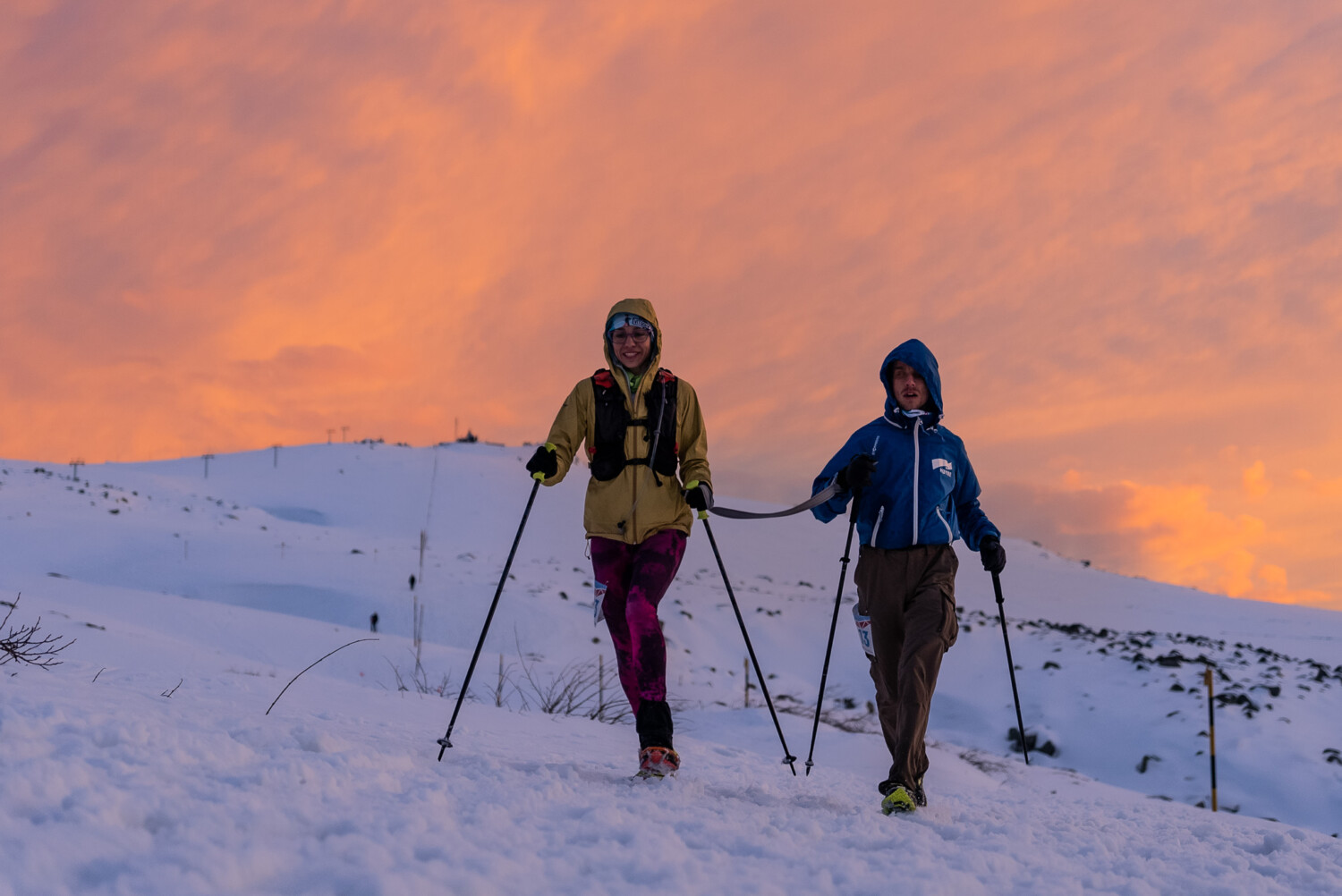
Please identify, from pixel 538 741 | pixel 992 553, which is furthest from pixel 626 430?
pixel 538 741

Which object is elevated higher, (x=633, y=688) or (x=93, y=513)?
(x=93, y=513)

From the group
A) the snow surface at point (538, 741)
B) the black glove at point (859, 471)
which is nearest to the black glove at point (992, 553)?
the black glove at point (859, 471)

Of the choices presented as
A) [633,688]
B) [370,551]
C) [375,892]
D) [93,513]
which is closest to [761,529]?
[370,551]

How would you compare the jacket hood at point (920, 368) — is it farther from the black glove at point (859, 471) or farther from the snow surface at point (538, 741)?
the snow surface at point (538, 741)

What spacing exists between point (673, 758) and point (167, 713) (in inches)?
74.9

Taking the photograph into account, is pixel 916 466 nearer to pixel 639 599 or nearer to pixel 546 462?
pixel 639 599

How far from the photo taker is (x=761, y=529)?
29.8 m

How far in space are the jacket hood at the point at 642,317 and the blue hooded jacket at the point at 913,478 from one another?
1.00m

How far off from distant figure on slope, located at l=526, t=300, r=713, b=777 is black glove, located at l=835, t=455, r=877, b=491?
0.61m

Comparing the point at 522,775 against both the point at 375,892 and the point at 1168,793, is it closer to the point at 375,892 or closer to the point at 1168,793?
the point at 375,892

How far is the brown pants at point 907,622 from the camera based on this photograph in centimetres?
405

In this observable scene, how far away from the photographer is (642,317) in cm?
439

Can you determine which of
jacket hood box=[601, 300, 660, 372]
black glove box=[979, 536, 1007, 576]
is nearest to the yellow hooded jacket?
jacket hood box=[601, 300, 660, 372]

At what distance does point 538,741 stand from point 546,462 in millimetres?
1675
